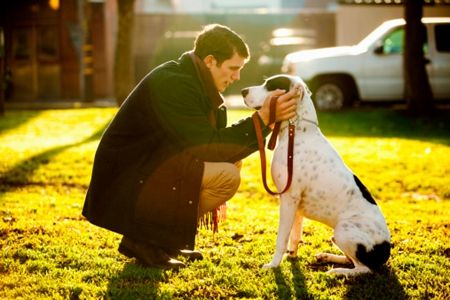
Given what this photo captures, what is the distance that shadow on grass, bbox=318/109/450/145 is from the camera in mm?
12477

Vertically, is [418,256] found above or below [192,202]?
below

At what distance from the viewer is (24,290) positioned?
4.23 m

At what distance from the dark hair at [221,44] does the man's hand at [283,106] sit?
0.41 meters

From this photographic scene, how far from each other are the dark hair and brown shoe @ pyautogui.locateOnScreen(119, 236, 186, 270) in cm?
138

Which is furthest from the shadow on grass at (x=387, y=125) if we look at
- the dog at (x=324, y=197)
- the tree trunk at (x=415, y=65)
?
the dog at (x=324, y=197)

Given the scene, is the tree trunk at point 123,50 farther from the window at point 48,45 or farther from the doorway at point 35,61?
the window at point 48,45

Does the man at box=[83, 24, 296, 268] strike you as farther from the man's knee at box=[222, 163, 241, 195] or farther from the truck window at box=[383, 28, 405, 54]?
the truck window at box=[383, 28, 405, 54]

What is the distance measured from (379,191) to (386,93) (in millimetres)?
7587

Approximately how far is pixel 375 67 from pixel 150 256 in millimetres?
11407

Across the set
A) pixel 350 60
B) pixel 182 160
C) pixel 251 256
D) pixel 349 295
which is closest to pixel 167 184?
pixel 182 160

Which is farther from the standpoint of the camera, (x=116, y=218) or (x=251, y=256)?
(x=251, y=256)

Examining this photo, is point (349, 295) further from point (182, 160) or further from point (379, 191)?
point (379, 191)

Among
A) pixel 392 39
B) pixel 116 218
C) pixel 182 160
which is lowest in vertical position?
pixel 116 218

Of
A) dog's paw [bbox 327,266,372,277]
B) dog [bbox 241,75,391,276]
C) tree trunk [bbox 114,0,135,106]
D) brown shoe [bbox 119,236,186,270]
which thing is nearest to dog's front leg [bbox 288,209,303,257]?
dog [bbox 241,75,391,276]
